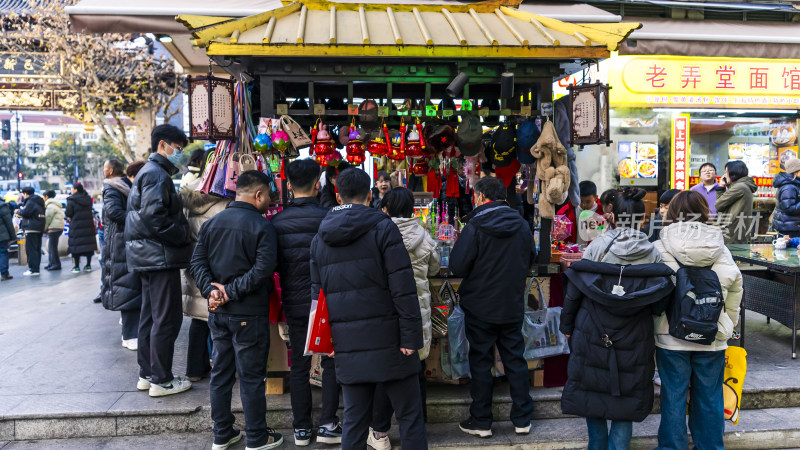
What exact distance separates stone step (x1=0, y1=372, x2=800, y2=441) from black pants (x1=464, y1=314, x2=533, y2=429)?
13.0 inches

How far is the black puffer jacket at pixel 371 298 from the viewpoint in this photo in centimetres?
326

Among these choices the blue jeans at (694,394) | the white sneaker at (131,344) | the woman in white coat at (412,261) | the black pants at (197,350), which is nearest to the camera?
the blue jeans at (694,394)

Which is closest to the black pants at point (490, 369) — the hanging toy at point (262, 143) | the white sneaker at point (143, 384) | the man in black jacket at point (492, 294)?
the man in black jacket at point (492, 294)

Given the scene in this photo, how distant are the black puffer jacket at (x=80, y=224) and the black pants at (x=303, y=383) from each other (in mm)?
8285

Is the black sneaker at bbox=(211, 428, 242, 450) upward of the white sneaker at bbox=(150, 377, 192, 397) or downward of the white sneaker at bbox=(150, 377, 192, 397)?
downward

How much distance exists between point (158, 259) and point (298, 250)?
4.67ft

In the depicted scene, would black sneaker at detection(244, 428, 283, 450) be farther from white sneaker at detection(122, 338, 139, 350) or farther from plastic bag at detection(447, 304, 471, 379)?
white sneaker at detection(122, 338, 139, 350)

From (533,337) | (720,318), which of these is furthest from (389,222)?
(720,318)

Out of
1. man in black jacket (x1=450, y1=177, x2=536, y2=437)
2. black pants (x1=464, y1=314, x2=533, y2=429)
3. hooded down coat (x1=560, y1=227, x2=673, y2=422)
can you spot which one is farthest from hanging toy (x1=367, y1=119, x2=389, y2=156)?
hooded down coat (x1=560, y1=227, x2=673, y2=422)

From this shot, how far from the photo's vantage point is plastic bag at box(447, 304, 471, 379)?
14.6ft

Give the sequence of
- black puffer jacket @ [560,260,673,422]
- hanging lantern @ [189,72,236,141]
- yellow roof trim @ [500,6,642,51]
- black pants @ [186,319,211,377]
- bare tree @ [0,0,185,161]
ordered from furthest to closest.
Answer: bare tree @ [0,0,185,161] < black pants @ [186,319,211,377] < hanging lantern @ [189,72,236,141] < yellow roof trim @ [500,6,642,51] < black puffer jacket @ [560,260,673,422]

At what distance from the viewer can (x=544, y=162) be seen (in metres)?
4.73

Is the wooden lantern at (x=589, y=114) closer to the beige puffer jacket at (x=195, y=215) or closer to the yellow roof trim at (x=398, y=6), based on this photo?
the yellow roof trim at (x=398, y=6)

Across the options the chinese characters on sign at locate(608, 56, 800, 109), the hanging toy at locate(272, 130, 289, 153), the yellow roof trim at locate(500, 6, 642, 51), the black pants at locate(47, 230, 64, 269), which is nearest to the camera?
the yellow roof trim at locate(500, 6, 642, 51)
